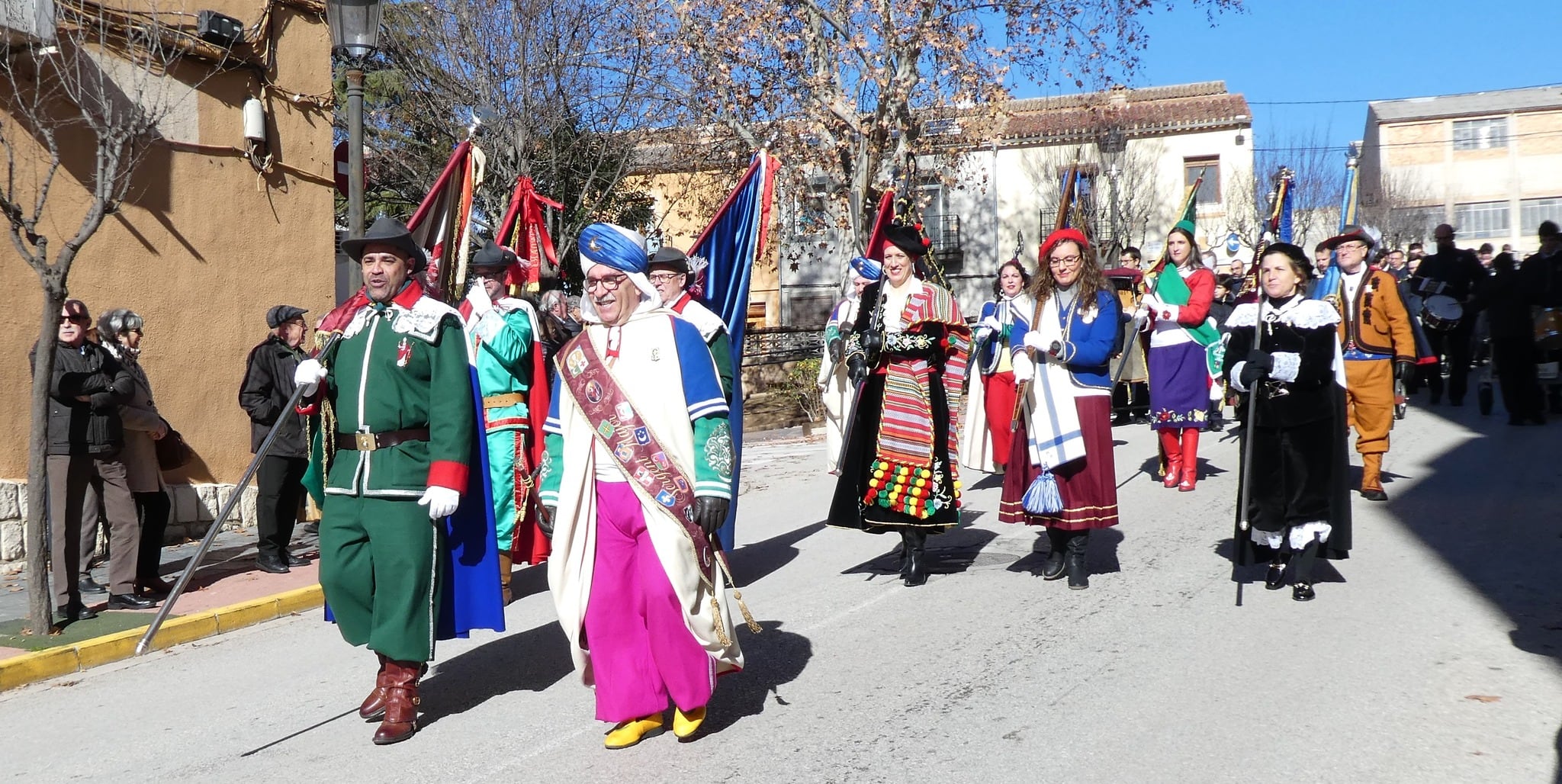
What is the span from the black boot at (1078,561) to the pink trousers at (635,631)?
3.00 m

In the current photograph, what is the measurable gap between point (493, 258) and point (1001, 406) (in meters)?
4.32

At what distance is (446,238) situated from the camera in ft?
20.8

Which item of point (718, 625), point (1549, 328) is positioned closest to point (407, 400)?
point (718, 625)

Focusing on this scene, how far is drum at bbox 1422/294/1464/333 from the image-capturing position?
14.3 m

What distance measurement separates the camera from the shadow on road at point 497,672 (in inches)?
213

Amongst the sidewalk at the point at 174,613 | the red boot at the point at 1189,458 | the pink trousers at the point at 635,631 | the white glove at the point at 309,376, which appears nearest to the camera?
the pink trousers at the point at 635,631

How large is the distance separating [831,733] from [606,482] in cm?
122

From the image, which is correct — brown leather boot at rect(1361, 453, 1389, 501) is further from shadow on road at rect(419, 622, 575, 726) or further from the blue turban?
the blue turban

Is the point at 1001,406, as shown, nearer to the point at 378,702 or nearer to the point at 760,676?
the point at 760,676

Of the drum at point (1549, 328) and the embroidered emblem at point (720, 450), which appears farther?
the drum at point (1549, 328)

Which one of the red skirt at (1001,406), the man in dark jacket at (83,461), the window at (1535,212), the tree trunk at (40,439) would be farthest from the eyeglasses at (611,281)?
the window at (1535,212)

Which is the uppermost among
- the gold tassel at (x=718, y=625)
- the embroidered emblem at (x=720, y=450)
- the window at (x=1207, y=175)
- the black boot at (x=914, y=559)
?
the window at (x=1207, y=175)

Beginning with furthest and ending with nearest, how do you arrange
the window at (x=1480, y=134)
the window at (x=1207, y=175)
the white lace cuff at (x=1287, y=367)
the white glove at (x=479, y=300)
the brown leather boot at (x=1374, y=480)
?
the window at (x=1480, y=134) < the window at (x=1207, y=175) < the brown leather boot at (x=1374, y=480) < the white glove at (x=479, y=300) < the white lace cuff at (x=1287, y=367)

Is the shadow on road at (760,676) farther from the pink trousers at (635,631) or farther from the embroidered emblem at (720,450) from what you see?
the embroidered emblem at (720,450)
